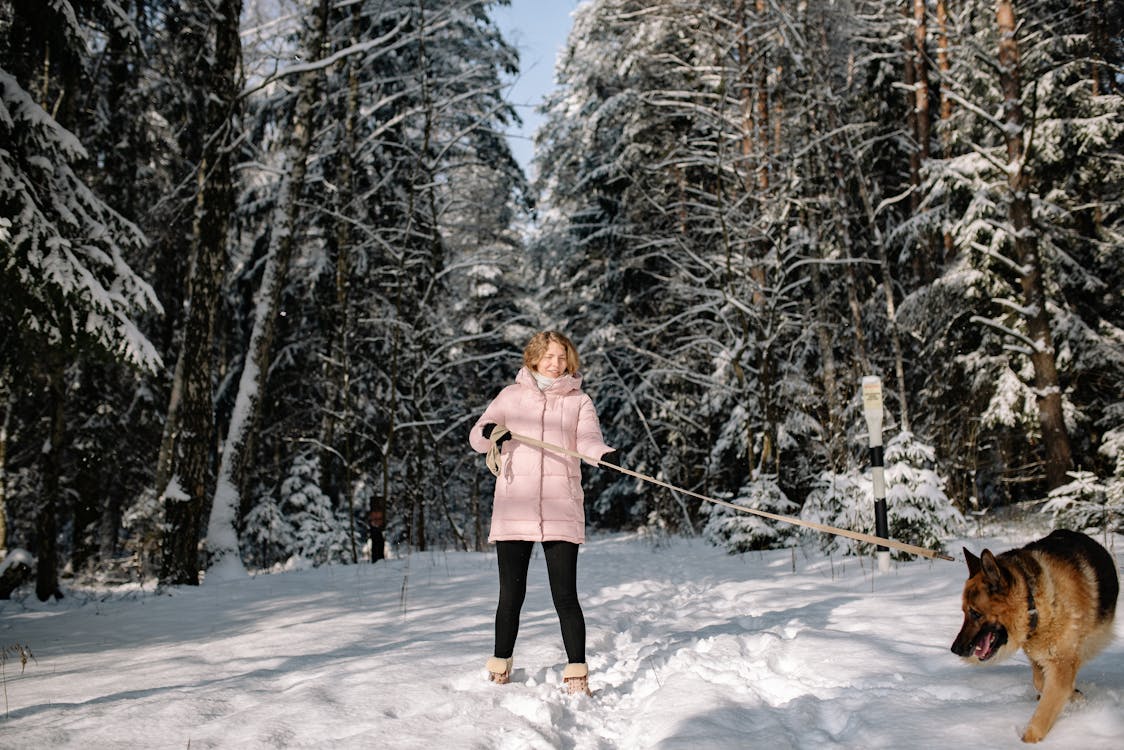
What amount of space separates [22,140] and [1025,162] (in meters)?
11.9

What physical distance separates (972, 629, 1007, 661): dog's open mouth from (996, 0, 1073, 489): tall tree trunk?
8.66 meters

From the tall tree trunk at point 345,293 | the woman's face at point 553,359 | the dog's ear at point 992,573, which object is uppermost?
the tall tree trunk at point 345,293

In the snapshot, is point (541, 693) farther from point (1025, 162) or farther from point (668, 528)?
point (668, 528)

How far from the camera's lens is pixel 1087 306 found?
13.4 meters

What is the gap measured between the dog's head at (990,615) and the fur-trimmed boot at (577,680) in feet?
5.51

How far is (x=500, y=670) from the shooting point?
3.40 metres

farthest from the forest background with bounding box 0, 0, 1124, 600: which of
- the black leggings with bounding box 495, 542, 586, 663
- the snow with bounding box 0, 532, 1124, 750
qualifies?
the black leggings with bounding box 495, 542, 586, 663

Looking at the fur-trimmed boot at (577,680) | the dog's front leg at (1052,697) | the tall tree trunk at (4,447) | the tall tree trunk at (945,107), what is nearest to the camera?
the dog's front leg at (1052,697)

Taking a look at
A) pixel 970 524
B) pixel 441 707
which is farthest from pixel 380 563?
pixel 970 524

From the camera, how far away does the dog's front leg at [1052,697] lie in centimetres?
233

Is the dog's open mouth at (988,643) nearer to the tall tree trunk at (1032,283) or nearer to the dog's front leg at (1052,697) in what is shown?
the dog's front leg at (1052,697)

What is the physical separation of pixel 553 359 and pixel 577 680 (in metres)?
1.67

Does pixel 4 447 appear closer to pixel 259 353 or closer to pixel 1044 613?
pixel 259 353

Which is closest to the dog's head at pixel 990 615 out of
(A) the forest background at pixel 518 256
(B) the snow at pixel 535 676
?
(B) the snow at pixel 535 676
